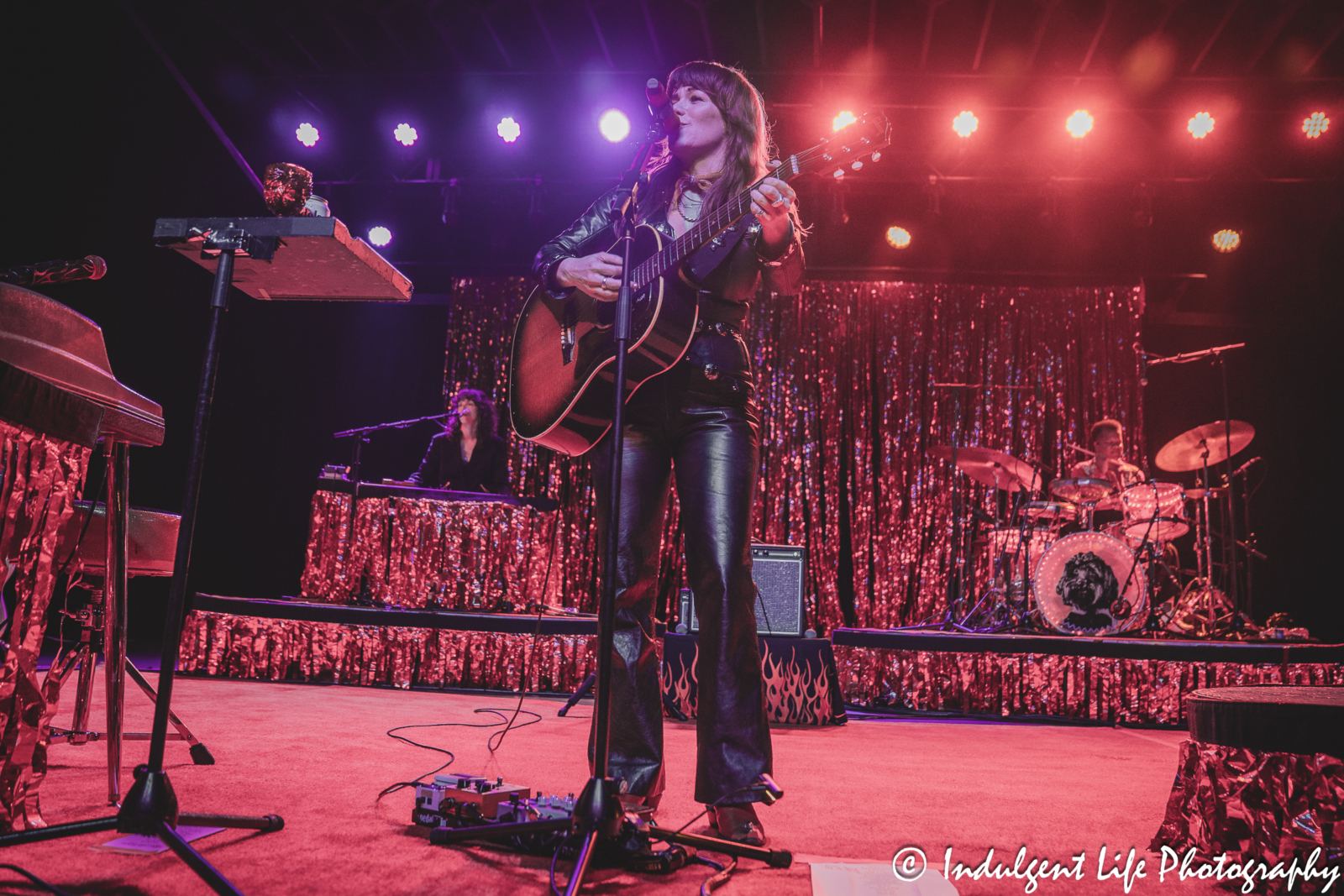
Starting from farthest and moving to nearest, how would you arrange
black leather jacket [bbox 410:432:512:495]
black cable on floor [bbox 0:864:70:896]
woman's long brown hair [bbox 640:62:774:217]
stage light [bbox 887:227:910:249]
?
stage light [bbox 887:227:910:249], black leather jacket [bbox 410:432:512:495], woman's long brown hair [bbox 640:62:774:217], black cable on floor [bbox 0:864:70:896]

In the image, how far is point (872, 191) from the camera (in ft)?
25.0

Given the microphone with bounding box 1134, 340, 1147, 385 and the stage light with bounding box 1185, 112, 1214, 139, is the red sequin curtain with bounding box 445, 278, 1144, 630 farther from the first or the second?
the stage light with bounding box 1185, 112, 1214, 139

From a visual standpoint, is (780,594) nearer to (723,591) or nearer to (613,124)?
(723,591)

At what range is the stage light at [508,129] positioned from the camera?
7.19 meters

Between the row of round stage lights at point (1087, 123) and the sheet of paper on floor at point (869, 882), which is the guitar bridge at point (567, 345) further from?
the row of round stage lights at point (1087, 123)

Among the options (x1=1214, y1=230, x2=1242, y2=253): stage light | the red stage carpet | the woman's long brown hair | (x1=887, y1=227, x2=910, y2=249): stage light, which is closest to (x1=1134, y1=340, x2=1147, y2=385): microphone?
(x1=1214, y1=230, x2=1242, y2=253): stage light

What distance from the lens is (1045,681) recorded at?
510cm

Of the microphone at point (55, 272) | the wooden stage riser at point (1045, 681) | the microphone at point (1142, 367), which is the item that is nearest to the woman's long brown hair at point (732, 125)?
the microphone at point (55, 272)

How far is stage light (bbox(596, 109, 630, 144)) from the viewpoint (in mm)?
7035

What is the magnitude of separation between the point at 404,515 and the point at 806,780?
4.05 meters

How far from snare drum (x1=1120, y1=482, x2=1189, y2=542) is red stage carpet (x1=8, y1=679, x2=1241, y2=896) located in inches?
81.4

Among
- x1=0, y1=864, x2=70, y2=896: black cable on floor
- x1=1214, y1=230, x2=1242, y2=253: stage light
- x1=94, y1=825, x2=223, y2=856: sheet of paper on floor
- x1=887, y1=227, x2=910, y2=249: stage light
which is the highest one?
x1=887, y1=227, x2=910, y2=249: stage light

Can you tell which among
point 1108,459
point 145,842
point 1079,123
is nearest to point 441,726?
point 145,842

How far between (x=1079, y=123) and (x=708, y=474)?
619cm
